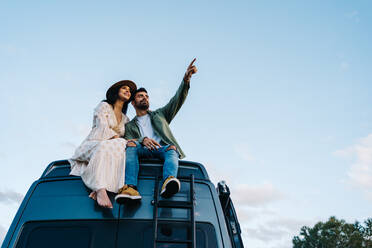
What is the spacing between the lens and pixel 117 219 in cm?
276

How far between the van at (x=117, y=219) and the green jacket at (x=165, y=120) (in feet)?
4.01

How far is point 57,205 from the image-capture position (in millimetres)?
2891

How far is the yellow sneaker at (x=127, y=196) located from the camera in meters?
2.80

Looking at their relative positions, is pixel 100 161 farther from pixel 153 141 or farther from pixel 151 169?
pixel 153 141

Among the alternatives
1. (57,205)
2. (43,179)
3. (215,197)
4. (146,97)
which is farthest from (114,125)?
(215,197)

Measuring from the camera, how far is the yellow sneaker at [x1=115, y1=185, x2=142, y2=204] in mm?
2799

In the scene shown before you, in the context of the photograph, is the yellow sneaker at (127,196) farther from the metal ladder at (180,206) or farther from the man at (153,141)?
the metal ladder at (180,206)

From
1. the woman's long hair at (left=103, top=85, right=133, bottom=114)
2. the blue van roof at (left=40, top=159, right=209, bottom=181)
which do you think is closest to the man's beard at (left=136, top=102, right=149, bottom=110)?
the woman's long hair at (left=103, top=85, right=133, bottom=114)

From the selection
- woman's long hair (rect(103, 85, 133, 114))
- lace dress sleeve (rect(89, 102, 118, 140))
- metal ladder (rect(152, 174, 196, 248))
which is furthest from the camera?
woman's long hair (rect(103, 85, 133, 114))

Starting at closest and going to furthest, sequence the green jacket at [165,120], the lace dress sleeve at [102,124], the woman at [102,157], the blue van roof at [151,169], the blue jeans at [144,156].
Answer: the woman at [102,157] < the blue jeans at [144,156] < the blue van roof at [151,169] < the lace dress sleeve at [102,124] < the green jacket at [165,120]

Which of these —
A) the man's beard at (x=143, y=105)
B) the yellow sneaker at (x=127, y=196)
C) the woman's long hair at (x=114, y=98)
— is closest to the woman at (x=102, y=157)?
the yellow sneaker at (x=127, y=196)

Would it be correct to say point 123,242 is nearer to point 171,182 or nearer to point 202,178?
point 171,182

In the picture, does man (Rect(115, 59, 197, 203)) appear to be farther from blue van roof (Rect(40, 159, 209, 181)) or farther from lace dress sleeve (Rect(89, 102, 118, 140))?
lace dress sleeve (Rect(89, 102, 118, 140))

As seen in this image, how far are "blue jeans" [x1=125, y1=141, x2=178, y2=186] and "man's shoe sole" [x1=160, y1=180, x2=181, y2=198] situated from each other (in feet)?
0.51
